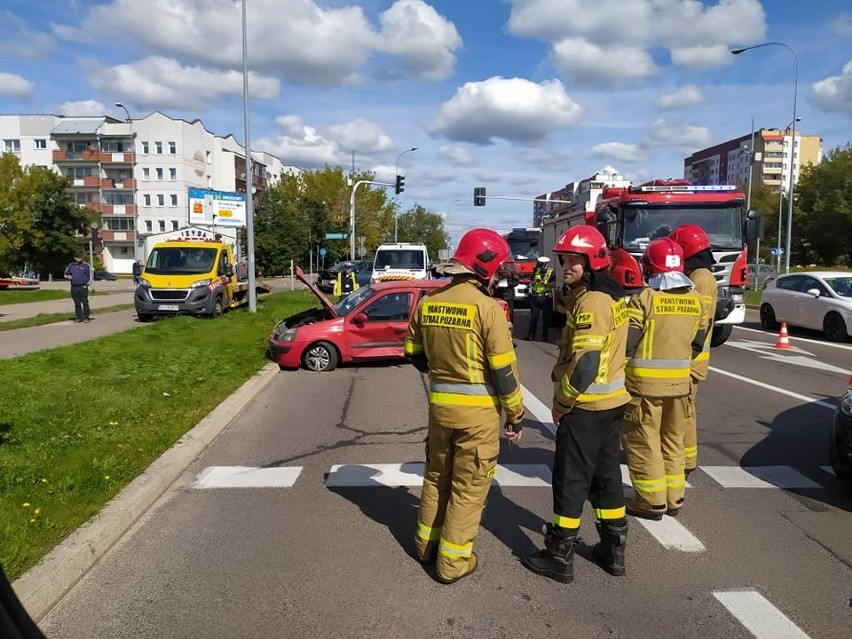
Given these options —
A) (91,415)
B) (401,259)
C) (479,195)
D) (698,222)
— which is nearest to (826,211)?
(479,195)

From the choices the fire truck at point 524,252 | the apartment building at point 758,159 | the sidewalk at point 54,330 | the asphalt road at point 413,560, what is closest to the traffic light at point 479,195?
the fire truck at point 524,252

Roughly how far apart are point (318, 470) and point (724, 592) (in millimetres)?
3281

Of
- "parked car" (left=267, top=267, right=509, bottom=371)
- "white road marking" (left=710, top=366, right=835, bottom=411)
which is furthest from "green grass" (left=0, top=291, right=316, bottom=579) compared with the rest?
"white road marking" (left=710, top=366, right=835, bottom=411)

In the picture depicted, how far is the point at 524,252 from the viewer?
2688cm

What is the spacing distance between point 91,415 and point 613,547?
18.5 feet

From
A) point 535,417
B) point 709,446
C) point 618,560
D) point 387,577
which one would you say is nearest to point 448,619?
point 387,577

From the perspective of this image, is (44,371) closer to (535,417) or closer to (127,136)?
(535,417)

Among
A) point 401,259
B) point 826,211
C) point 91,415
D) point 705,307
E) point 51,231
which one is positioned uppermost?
point 826,211

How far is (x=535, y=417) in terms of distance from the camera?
7742 millimetres

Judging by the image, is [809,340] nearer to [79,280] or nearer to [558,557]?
[558,557]

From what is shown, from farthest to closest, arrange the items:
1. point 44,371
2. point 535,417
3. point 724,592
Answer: point 44,371
point 535,417
point 724,592

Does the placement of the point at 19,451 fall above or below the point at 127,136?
below

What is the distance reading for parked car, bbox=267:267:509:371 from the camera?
Result: 11.0 m

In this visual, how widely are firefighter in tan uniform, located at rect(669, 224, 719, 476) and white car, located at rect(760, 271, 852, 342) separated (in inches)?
445
